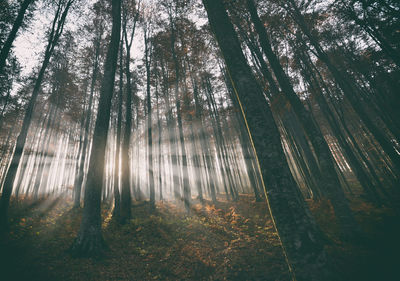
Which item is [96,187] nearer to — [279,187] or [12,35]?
[279,187]

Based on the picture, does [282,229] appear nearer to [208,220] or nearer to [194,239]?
[194,239]

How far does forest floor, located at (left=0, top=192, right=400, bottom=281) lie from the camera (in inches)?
165

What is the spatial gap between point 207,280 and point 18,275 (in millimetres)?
5014

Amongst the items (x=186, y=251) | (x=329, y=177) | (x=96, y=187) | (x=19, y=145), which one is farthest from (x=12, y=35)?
(x=329, y=177)

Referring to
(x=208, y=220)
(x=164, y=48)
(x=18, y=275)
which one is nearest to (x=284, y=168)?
(x=18, y=275)

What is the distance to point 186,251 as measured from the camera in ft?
20.4

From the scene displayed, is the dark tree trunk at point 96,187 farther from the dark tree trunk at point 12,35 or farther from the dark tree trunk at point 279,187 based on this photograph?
the dark tree trunk at point 279,187

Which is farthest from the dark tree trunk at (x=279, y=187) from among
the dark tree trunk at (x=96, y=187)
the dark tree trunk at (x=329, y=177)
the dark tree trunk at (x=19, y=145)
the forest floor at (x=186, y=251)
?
the dark tree trunk at (x=19, y=145)

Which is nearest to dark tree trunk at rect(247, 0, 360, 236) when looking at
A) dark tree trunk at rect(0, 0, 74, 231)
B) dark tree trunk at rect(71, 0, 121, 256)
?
dark tree trunk at rect(71, 0, 121, 256)

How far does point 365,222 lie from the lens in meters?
6.25

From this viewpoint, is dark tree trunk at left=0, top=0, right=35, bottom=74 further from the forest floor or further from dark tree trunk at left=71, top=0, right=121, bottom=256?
the forest floor

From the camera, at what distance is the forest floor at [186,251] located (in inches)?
165

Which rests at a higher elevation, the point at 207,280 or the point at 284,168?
the point at 284,168

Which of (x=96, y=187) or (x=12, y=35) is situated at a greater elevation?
(x=12, y=35)
